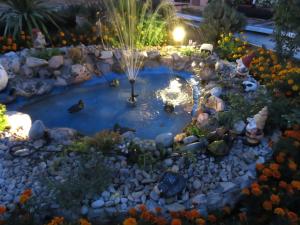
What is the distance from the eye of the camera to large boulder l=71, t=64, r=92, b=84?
7.25 metres

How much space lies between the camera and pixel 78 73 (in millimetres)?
7270

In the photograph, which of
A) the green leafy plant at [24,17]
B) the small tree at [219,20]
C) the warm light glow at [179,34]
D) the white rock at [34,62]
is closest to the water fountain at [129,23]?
the warm light glow at [179,34]

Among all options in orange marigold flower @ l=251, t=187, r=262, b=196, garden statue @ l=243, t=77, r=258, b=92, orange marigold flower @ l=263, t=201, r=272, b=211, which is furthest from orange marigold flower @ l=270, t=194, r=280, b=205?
garden statue @ l=243, t=77, r=258, b=92

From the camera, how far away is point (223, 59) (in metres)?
7.65

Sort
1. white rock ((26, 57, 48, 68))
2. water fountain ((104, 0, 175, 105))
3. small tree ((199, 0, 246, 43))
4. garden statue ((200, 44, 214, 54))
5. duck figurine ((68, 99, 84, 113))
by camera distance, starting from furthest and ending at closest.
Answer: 1. water fountain ((104, 0, 175, 105))
2. small tree ((199, 0, 246, 43))
3. garden statue ((200, 44, 214, 54))
4. white rock ((26, 57, 48, 68))
5. duck figurine ((68, 99, 84, 113))

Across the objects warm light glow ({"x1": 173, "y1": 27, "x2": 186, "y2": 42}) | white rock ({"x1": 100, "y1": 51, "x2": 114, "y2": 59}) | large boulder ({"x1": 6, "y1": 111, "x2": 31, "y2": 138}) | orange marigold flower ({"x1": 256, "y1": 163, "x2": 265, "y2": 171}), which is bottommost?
large boulder ({"x1": 6, "y1": 111, "x2": 31, "y2": 138})

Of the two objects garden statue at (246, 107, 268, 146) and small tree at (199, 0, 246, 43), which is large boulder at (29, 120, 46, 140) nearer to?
garden statue at (246, 107, 268, 146)

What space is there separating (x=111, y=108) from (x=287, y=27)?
3825 millimetres

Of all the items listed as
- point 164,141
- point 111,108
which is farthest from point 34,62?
point 164,141

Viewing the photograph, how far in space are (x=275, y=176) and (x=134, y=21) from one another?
238 inches

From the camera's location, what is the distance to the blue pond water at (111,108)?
5758 millimetres

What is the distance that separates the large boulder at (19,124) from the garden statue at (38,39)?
284cm

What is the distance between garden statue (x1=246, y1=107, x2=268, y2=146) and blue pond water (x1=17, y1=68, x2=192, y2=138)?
4.81 feet

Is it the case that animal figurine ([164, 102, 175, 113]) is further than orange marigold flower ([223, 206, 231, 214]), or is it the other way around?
animal figurine ([164, 102, 175, 113])
